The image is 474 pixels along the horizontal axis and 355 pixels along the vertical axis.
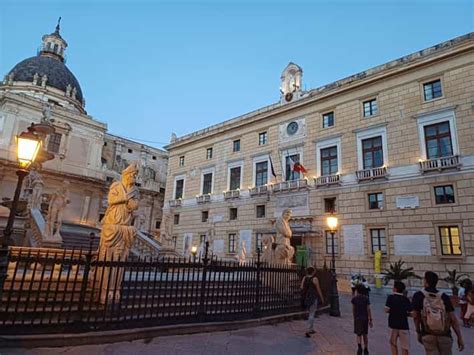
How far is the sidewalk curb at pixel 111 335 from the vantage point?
486 cm

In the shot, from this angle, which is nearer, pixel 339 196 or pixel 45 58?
pixel 339 196

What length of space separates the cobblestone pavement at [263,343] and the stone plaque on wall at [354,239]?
9790 mm

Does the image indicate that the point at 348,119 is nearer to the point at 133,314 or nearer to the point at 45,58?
the point at 133,314

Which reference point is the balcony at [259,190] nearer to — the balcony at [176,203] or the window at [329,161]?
the window at [329,161]

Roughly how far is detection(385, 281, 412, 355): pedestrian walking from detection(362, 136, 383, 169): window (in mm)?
15594

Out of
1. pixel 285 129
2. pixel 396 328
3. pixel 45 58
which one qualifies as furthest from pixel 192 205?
pixel 45 58

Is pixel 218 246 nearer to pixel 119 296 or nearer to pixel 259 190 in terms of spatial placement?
pixel 259 190

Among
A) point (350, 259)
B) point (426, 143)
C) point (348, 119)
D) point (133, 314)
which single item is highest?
point (348, 119)

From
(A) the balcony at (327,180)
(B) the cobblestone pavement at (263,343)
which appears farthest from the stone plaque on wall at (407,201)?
(B) the cobblestone pavement at (263,343)

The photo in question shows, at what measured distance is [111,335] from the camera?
5.50 metres

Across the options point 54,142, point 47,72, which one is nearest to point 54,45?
point 47,72

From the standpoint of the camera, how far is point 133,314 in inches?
248

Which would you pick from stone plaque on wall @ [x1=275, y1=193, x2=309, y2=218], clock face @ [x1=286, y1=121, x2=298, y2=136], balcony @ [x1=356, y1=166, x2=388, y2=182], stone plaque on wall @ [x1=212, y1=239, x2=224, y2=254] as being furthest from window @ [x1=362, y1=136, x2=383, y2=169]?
stone plaque on wall @ [x1=212, y1=239, x2=224, y2=254]

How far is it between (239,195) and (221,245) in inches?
178
